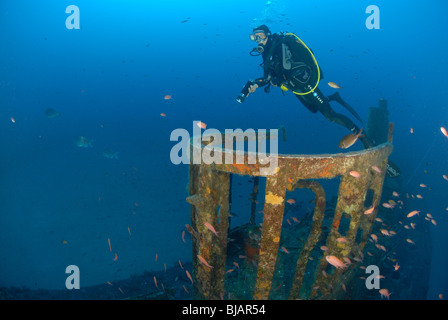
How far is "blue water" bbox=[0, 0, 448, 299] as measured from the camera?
23984mm

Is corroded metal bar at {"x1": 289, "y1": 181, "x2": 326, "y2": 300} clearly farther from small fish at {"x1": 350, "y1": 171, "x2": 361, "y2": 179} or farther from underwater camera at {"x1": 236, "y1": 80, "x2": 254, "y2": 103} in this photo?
underwater camera at {"x1": 236, "y1": 80, "x2": 254, "y2": 103}

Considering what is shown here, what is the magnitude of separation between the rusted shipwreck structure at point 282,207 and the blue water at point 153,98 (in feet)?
45.2

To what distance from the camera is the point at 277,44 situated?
5.73 m

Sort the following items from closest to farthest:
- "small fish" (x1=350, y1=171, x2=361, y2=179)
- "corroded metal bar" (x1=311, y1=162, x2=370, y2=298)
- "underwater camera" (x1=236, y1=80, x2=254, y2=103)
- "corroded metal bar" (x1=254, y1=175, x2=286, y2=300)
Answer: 1. "corroded metal bar" (x1=254, y1=175, x2=286, y2=300)
2. "small fish" (x1=350, y1=171, x2=361, y2=179)
3. "corroded metal bar" (x1=311, y1=162, x2=370, y2=298)
4. "underwater camera" (x1=236, y1=80, x2=254, y2=103)

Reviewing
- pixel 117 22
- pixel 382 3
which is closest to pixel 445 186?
pixel 382 3

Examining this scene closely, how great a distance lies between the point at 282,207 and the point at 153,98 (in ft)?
289

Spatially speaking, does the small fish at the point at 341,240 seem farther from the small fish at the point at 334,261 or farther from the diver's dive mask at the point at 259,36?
the diver's dive mask at the point at 259,36

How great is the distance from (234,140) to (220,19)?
103112 mm

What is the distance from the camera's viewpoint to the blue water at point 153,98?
2398 centimetres

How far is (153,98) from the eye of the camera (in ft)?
274

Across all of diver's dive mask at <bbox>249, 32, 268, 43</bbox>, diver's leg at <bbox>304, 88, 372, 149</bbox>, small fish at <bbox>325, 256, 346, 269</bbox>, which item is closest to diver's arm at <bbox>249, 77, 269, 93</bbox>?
diver's dive mask at <bbox>249, 32, 268, 43</bbox>

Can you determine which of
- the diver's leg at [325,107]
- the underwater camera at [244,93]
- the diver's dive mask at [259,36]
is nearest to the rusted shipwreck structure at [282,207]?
the underwater camera at [244,93]

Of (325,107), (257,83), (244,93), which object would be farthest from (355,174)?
(325,107)

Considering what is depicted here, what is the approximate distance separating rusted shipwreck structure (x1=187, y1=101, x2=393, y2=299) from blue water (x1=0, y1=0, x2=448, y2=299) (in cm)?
1378
